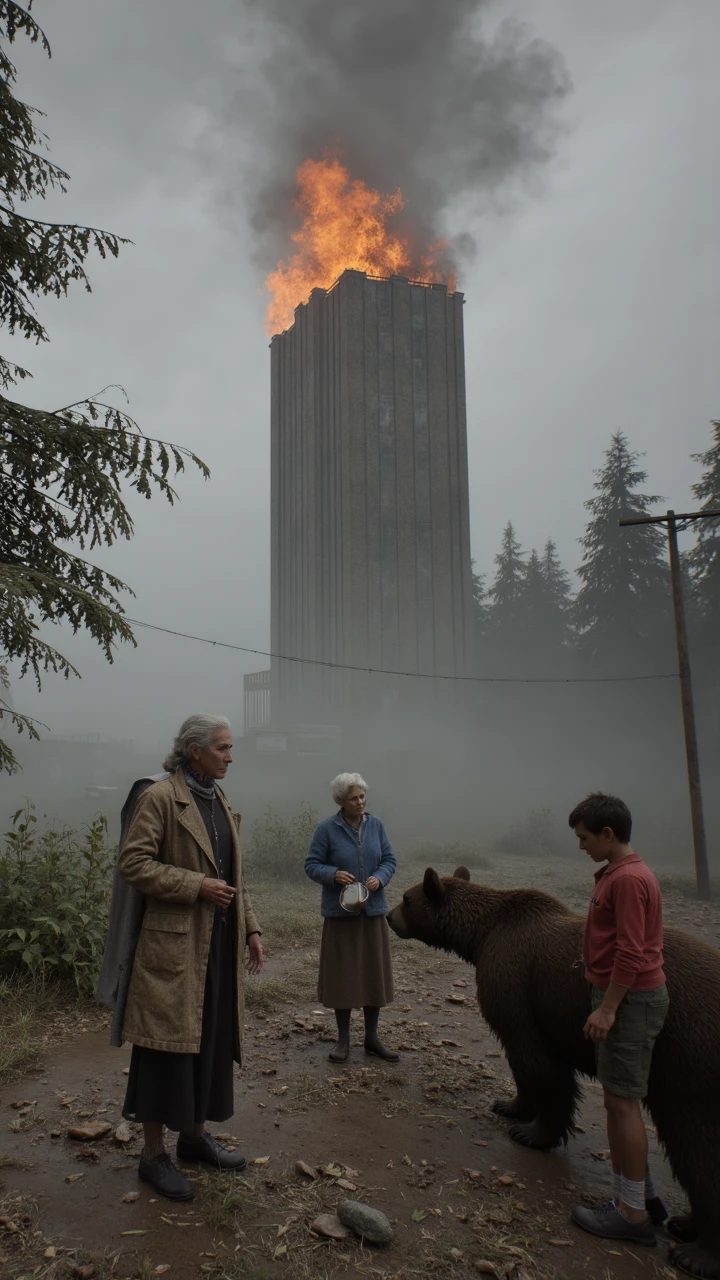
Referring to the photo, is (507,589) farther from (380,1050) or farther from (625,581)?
(380,1050)

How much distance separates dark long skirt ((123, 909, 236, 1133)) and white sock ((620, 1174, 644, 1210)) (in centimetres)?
197

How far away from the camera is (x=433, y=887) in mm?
5121

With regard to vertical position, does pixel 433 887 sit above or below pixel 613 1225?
above

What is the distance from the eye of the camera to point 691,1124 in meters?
3.40

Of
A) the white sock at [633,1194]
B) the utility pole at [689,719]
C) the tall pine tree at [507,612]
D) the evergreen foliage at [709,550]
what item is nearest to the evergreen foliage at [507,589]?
the tall pine tree at [507,612]

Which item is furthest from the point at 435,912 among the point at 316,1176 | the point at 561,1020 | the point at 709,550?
the point at 709,550

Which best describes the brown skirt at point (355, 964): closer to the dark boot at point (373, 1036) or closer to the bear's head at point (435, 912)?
the dark boot at point (373, 1036)

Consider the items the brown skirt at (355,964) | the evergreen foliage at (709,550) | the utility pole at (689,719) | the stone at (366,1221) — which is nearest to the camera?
the stone at (366,1221)

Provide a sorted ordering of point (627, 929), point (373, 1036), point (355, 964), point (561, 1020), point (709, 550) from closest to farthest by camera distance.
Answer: point (627, 929) → point (561, 1020) → point (355, 964) → point (373, 1036) → point (709, 550)

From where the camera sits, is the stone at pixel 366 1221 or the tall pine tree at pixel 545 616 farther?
the tall pine tree at pixel 545 616

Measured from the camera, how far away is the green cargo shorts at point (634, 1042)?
342 centimetres

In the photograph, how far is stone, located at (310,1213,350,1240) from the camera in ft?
11.4

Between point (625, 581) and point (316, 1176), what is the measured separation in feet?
114

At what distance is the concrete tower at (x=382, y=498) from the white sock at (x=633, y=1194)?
31250 millimetres
